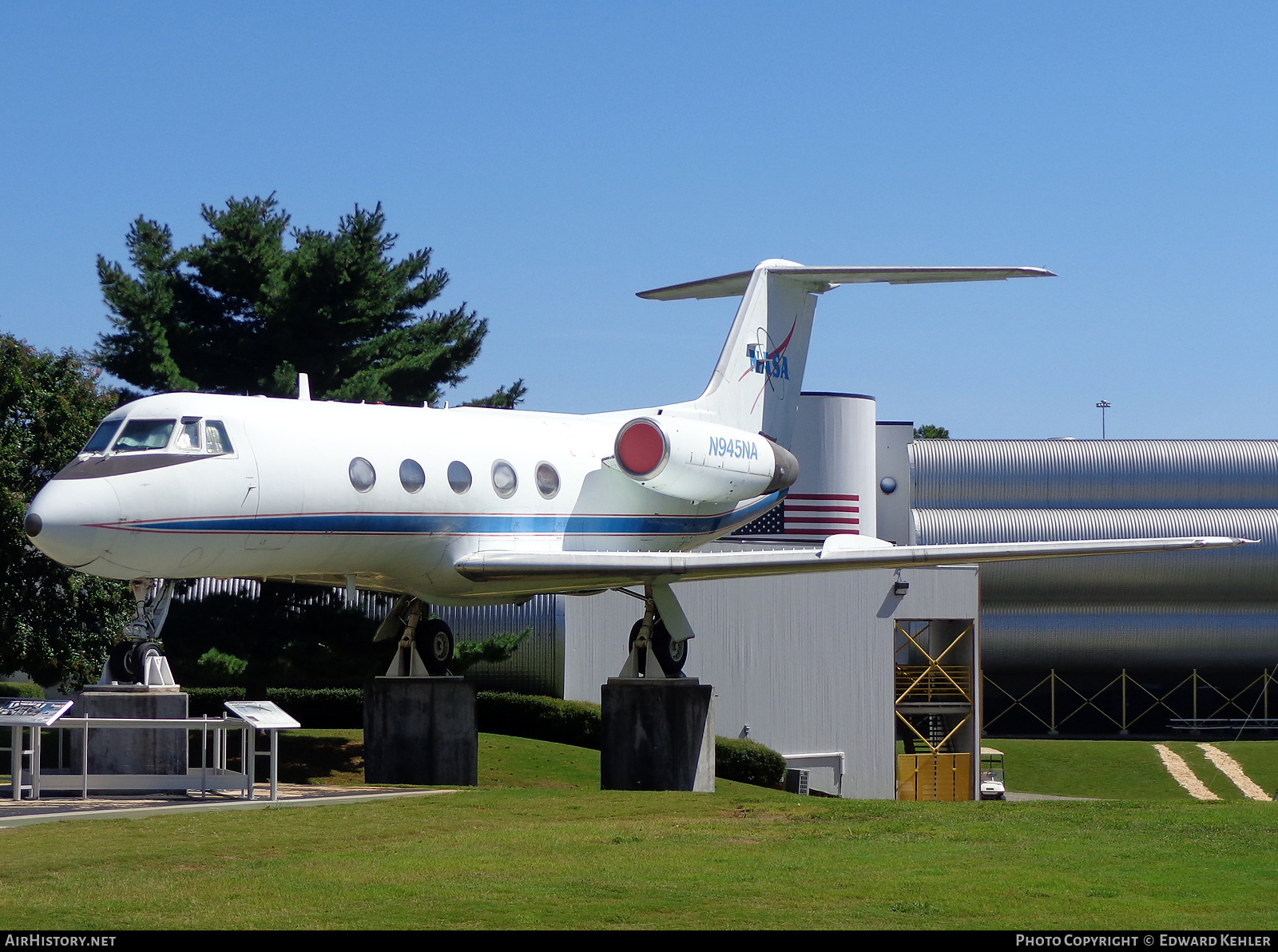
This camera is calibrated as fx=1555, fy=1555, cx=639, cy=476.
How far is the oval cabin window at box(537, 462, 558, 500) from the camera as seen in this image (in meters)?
23.2

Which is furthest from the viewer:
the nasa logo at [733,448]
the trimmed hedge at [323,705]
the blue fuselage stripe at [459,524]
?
the trimmed hedge at [323,705]

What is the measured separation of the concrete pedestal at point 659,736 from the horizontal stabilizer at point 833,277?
819 cm

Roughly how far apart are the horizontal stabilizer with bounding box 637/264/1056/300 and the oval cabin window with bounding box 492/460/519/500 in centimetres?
816

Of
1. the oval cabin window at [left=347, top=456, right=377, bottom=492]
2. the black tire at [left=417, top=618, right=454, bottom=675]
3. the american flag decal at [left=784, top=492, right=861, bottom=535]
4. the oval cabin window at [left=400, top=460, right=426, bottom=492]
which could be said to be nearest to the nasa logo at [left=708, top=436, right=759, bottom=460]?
the black tire at [left=417, top=618, right=454, bottom=675]

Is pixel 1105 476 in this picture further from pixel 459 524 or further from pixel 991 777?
pixel 459 524

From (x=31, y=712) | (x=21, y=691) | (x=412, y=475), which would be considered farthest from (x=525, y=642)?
(x=31, y=712)

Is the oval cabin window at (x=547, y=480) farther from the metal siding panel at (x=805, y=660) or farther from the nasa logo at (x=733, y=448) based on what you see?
the metal siding panel at (x=805, y=660)

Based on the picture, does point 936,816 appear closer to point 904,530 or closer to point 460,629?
point 460,629

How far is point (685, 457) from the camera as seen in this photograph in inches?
977

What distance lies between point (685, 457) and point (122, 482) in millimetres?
9570

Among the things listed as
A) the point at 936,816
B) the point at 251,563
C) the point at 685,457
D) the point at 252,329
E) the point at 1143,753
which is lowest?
the point at 1143,753

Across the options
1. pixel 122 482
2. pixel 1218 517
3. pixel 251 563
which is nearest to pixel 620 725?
pixel 251 563

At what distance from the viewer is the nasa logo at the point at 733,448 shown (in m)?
25.6

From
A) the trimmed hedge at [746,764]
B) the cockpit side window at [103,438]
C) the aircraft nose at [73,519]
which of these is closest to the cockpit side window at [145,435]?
the cockpit side window at [103,438]
